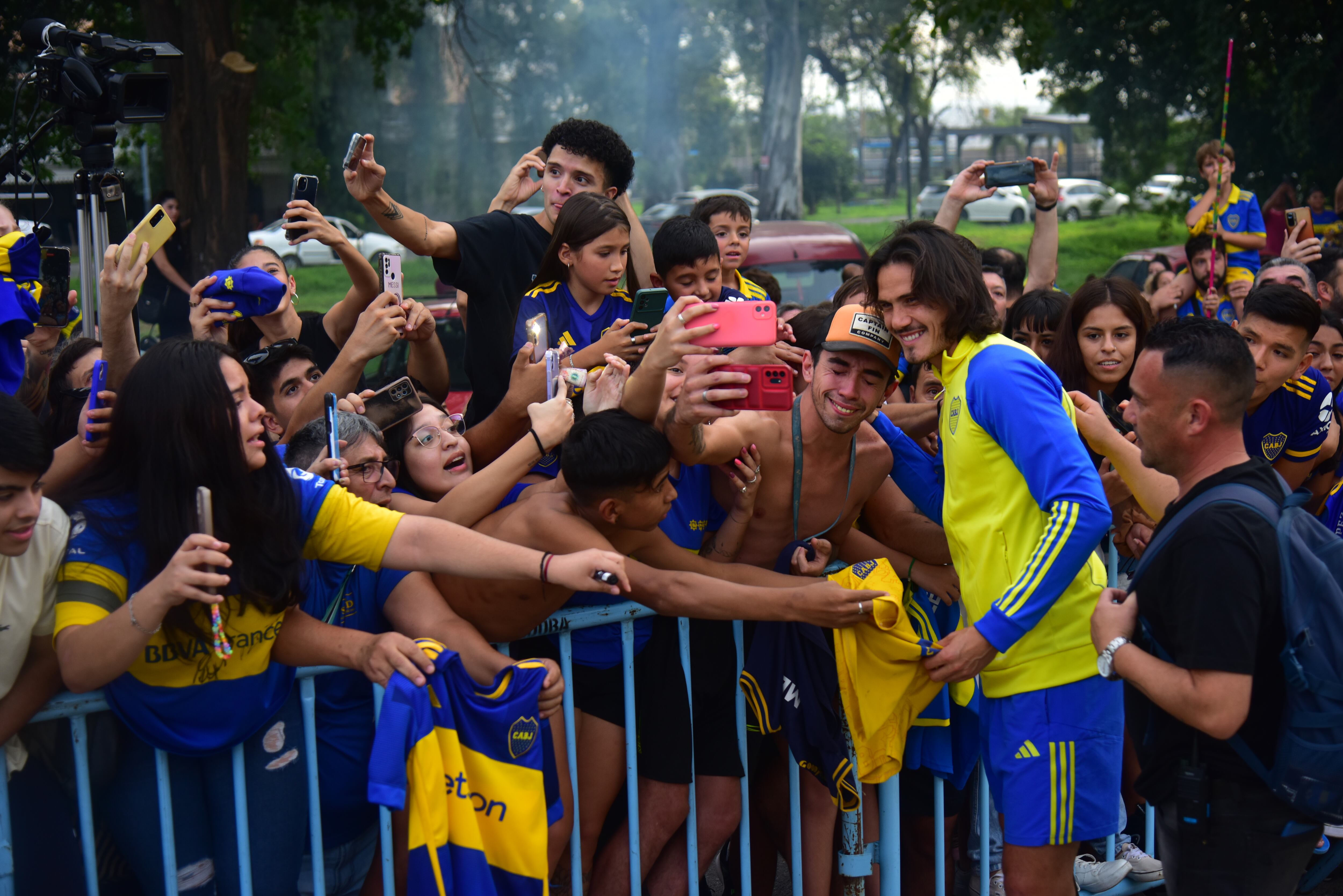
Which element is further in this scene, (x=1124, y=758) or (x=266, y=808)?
(x=1124, y=758)

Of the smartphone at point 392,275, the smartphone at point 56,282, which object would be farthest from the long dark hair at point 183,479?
the smartphone at point 56,282

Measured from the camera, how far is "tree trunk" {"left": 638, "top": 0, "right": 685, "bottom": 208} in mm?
39938

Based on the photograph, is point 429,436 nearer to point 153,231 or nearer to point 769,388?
point 153,231

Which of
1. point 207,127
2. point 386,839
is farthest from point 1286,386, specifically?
point 207,127

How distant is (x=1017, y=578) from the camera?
3070 millimetres

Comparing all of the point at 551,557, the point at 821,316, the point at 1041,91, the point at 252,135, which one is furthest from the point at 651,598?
the point at 1041,91

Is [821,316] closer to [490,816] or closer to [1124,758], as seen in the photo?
[1124,758]

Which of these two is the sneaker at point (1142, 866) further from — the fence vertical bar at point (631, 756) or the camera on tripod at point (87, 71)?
the camera on tripod at point (87, 71)

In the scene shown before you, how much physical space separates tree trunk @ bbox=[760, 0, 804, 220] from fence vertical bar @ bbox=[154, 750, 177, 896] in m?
34.9

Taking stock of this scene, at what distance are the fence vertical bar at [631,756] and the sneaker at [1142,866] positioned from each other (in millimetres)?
1893

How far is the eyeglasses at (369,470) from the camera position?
11.3 ft

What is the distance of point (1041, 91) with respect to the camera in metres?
24.3

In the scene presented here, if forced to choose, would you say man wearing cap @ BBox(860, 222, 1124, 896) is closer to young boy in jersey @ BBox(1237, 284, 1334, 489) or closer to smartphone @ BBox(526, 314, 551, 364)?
smartphone @ BBox(526, 314, 551, 364)

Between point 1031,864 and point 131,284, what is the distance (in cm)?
314
